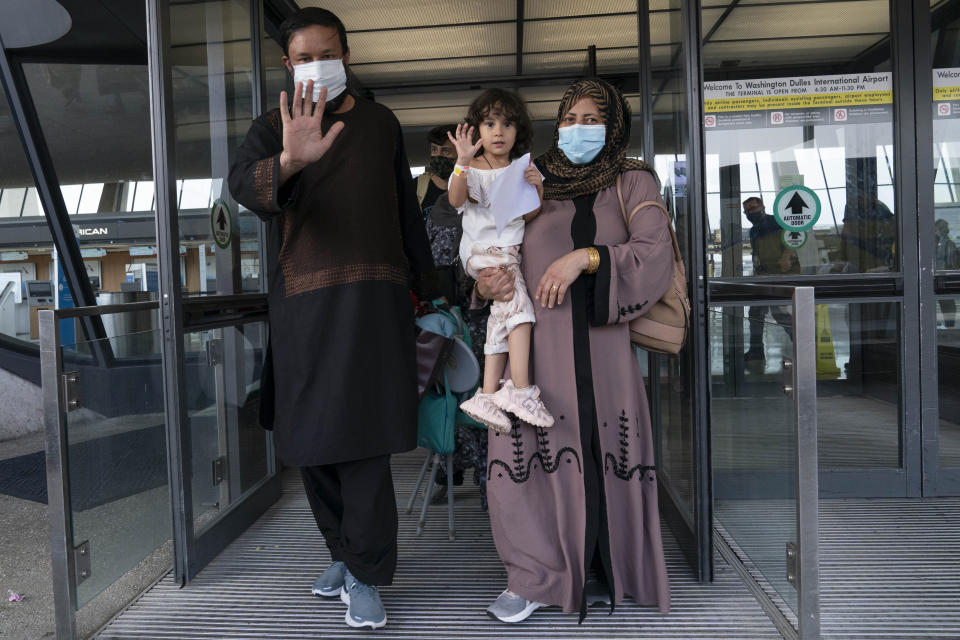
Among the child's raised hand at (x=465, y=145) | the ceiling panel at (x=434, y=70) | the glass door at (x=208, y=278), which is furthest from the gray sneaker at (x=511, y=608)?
the ceiling panel at (x=434, y=70)

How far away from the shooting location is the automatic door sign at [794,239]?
12.1ft

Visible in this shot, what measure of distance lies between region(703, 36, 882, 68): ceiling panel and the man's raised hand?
245 cm

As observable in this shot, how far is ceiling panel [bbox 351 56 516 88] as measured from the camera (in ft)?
17.7

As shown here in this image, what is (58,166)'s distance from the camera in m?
6.79

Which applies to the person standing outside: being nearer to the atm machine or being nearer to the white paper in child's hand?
the white paper in child's hand

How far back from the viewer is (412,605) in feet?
8.27

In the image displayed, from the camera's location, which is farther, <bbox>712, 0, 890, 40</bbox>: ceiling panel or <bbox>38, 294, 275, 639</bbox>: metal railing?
<bbox>712, 0, 890, 40</bbox>: ceiling panel

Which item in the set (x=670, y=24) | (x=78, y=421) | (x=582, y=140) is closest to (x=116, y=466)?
(x=78, y=421)

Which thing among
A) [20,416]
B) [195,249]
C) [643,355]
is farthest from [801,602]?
[20,416]

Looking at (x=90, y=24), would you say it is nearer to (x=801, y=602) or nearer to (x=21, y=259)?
(x=21, y=259)

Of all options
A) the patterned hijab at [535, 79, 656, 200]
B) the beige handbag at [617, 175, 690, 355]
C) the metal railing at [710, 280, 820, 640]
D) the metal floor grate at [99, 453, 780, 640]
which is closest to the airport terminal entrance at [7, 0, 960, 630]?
the metal railing at [710, 280, 820, 640]

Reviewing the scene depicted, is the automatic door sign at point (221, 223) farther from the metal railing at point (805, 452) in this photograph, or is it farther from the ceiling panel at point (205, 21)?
the metal railing at point (805, 452)

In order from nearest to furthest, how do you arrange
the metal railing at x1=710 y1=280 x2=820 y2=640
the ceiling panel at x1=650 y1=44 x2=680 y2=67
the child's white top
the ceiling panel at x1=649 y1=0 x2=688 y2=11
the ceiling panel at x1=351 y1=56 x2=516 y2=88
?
the metal railing at x1=710 y1=280 x2=820 y2=640, the child's white top, the ceiling panel at x1=649 y1=0 x2=688 y2=11, the ceiling panel at x1=650 y1=44 x2=680 y2=67, the ceiling panel at x1=351 y1=56 x2=516 y2=88

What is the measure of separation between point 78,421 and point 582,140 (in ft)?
5.72
